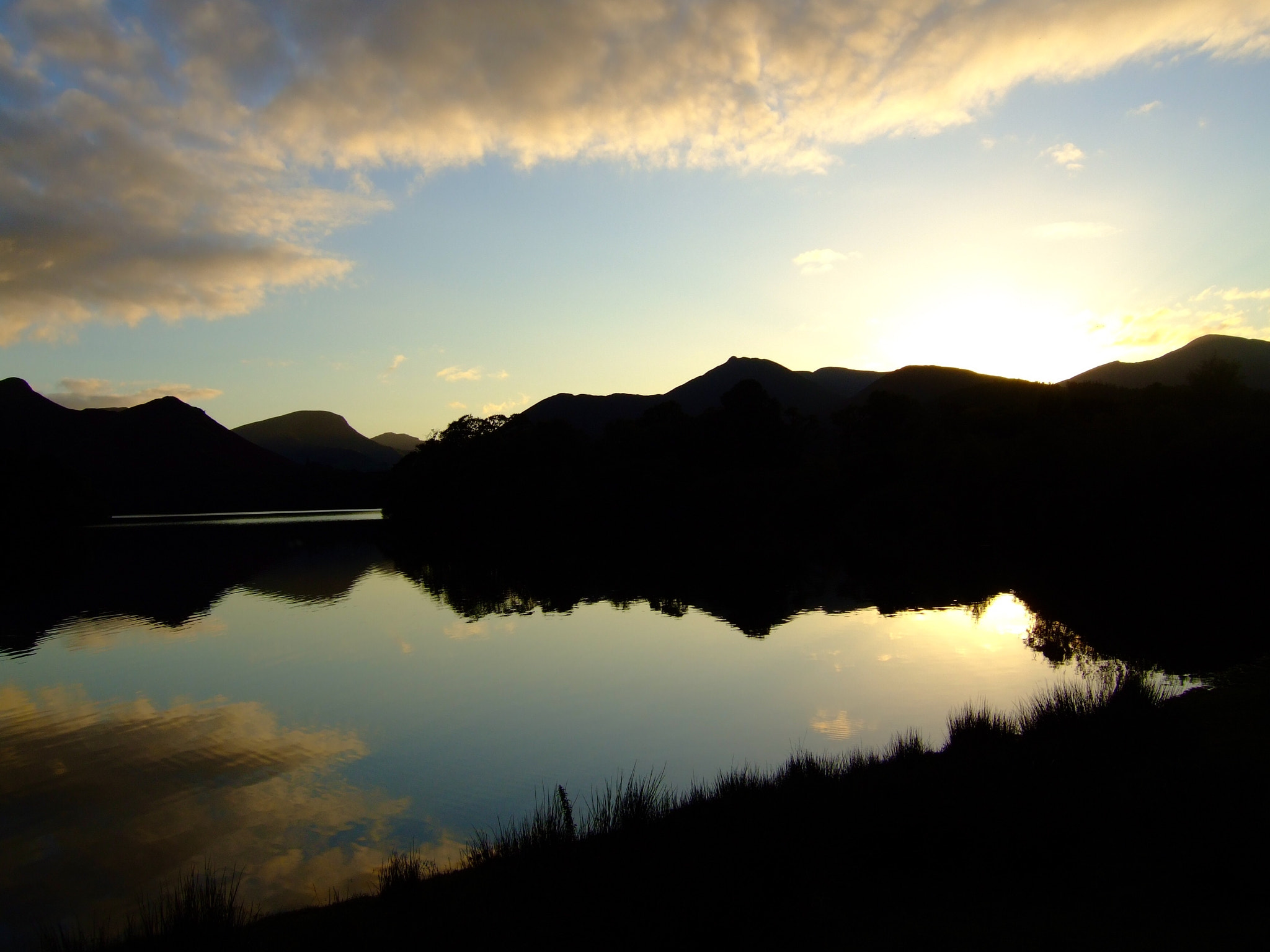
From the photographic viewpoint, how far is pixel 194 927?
605 centimetres

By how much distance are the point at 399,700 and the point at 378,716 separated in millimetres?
1329

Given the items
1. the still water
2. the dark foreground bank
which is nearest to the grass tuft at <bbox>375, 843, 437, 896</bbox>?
the dark foreground bank

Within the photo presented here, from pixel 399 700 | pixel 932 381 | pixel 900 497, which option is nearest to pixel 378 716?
pixel 399 700

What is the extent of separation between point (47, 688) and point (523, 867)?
18.6 m

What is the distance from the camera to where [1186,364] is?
16375 cm

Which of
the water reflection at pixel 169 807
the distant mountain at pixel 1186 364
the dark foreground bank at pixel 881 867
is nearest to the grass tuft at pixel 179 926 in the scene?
the dark foreground bank at pixel 881 867

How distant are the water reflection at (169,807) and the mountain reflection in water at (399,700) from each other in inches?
1.9

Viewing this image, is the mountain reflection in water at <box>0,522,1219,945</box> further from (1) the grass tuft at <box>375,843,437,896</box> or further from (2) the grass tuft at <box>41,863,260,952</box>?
(2) the grass tuft at <box>41,863,260,952</box>

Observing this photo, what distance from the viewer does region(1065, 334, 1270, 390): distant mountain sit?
15212cm

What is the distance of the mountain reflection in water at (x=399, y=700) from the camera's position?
34.4 ft

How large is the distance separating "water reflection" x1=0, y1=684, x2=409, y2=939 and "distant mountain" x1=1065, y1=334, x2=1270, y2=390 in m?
165

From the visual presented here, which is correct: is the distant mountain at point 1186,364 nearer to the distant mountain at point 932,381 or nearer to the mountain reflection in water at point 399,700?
the distant mountain at point 932,381

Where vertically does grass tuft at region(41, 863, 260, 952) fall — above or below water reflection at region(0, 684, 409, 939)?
above

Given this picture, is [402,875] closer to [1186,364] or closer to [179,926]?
[179,926]
